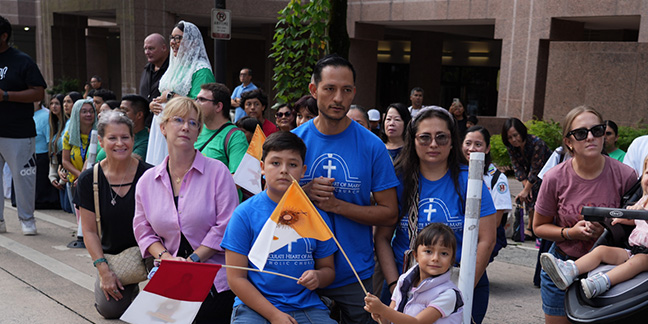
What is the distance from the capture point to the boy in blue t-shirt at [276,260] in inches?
130

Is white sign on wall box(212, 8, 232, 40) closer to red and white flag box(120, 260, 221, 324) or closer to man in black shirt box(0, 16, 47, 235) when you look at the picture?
man in black shirt box(0, 16, 47, 235)

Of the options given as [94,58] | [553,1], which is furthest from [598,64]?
[94,58]

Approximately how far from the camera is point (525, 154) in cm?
786

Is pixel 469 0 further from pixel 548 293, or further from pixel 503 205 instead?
pixel 548 293

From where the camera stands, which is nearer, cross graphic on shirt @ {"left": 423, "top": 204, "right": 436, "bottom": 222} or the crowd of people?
the crowd of people

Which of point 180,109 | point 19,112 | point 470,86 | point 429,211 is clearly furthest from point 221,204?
point 470,86

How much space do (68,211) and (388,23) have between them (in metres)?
13.8

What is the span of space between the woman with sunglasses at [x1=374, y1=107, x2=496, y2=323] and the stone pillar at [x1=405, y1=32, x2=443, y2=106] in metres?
21.6

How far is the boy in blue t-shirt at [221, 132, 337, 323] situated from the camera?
130 inches

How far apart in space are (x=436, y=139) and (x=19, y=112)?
5.67m

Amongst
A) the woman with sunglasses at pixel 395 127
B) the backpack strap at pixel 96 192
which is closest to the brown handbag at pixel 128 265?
the backpack strap at pixel 96 192

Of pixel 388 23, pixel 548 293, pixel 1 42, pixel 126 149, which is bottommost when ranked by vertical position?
pixel 548 293

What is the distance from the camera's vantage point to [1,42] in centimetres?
703

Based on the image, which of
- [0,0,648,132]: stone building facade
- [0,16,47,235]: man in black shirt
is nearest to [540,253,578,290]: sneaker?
[0,16,47,235]: man in black shirt
